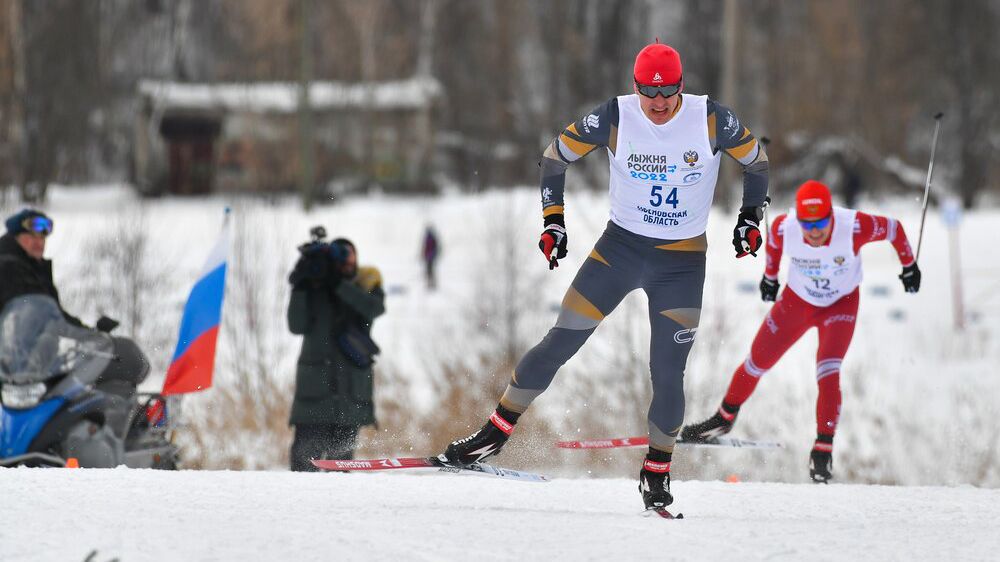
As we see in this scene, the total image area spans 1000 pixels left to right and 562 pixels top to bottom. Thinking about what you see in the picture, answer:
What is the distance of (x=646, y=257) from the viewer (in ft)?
16.3

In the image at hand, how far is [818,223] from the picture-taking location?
650 centimetres

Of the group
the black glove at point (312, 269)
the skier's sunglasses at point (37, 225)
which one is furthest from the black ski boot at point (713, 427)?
the skier's sunglasses at point (37, 225)

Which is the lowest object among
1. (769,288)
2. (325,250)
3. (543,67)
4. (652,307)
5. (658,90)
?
(652,307)

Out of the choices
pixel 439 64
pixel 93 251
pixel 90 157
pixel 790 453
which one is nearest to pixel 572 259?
pixel 790 453

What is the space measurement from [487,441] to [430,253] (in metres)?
14.0

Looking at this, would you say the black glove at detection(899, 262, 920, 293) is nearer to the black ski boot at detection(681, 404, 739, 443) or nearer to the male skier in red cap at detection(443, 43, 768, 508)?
the black ski boot at detection(681, 404, 739, 443)

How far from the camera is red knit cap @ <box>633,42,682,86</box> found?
465 cm

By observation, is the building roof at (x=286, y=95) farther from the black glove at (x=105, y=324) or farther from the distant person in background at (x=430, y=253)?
the black glove at (x=105, y=324)

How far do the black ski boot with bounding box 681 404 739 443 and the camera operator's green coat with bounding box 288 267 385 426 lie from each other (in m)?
2.03

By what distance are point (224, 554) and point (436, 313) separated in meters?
11.9

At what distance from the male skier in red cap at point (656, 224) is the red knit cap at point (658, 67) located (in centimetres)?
7

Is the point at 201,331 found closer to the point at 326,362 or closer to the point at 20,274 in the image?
the point at 326,362

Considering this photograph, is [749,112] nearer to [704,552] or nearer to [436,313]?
[436,313]

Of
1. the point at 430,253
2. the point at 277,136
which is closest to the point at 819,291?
the point at 430,253
